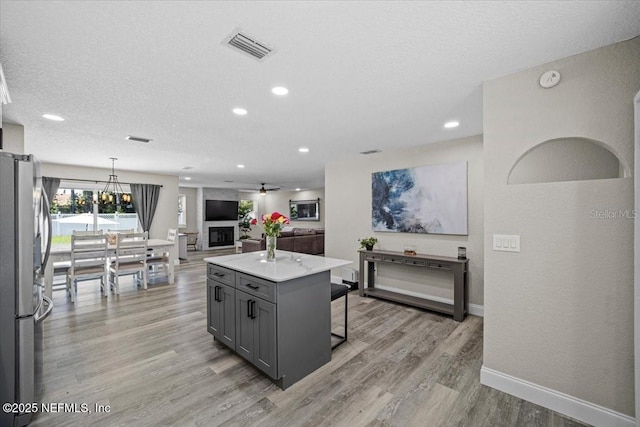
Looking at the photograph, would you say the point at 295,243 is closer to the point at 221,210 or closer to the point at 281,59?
the point at 221,210

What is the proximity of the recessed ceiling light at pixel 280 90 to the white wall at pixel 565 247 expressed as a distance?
162cm

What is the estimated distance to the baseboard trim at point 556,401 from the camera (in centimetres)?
175

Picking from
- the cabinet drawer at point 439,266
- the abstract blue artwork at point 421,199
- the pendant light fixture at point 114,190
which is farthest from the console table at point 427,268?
the pendant light fixture at point 114,190

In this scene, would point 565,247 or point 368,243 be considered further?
point 368,243

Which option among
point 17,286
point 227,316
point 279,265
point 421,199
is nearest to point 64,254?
point 17,286

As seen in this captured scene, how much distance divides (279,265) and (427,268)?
8.32ft

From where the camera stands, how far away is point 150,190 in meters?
7.26

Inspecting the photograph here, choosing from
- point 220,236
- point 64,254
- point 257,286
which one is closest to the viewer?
point 257,286

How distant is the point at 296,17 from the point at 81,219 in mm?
7579

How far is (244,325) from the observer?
8.02 ft

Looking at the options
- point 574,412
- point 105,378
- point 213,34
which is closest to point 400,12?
point 213,34

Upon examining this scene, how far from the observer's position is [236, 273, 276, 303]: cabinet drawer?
2.15 meters

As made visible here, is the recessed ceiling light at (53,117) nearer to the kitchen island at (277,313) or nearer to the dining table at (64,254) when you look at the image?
the dining table at (64,254)

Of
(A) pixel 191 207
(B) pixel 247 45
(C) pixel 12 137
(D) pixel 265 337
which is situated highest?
(B) pixel 247 45
